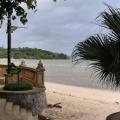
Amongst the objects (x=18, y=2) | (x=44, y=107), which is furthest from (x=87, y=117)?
(x=18, y=2)

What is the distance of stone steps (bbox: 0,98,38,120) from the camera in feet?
39.8

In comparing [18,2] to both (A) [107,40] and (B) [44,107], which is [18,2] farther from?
(B) [44,107]

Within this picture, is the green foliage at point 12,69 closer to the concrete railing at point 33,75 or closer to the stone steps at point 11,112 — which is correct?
the concrete railing at point 33,75

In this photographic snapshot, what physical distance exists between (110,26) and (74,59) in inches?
36.1

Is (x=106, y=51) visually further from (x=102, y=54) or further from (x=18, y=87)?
(x=18, y=87)

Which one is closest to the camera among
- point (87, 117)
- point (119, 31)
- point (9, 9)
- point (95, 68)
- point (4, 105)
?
point (119, 31)

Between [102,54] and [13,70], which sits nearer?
[102,54]

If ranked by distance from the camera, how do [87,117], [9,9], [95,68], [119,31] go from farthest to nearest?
[87,117], [9,9], [95,68], [119,31]

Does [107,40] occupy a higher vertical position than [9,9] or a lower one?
lower

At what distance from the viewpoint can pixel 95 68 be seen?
8.24 m

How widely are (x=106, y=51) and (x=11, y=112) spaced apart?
547 cm

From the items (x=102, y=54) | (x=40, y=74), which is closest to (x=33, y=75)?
(x=40, y=74)

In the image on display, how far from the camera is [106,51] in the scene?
7.94 meters

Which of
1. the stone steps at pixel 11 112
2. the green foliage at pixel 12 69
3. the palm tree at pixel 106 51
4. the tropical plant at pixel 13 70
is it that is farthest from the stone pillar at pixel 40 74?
the palm tree at pixel 106 51
